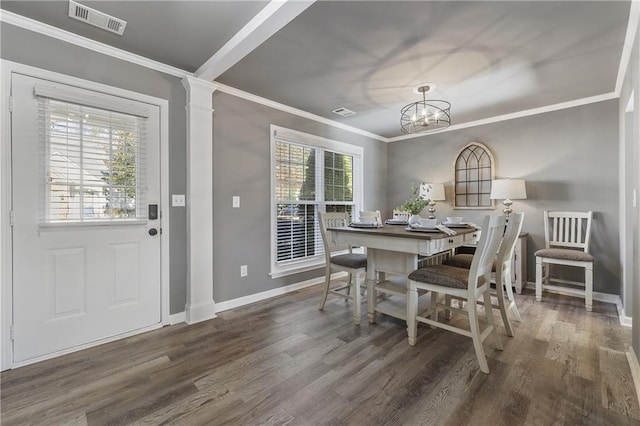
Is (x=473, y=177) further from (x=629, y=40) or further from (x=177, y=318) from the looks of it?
(x=177, y=318)

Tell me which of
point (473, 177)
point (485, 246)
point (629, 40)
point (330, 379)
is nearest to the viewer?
point (330, 379)

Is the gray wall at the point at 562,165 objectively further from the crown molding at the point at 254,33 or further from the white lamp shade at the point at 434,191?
the crown molding at the point at 254,33

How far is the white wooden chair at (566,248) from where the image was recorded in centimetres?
299

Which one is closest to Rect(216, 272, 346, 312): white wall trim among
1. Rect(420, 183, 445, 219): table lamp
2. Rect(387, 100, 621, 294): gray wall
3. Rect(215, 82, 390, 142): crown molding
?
Rect(420, 183, 445, 219): table lamp

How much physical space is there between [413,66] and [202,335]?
302 cm

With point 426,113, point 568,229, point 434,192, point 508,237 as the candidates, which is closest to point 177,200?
point 426,113

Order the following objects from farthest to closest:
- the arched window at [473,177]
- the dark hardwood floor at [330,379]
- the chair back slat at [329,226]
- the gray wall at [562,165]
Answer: the arched window at [473,177] → the gray wall at [562,165] → the chair back slat at [329,226] → the dark hardwood floor at [330,379]

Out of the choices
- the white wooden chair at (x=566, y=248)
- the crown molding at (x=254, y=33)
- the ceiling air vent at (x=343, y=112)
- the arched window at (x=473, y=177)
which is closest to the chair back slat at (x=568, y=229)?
the white wooden chair at (x=566, y=248)

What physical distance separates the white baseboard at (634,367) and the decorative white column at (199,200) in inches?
124

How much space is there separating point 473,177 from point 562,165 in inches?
40.0

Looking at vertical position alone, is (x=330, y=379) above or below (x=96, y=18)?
below

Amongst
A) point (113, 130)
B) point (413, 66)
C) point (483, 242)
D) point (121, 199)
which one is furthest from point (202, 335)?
point (413, 66)

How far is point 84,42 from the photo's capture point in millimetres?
2154

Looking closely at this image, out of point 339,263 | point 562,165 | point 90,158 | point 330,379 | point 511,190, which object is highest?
point 562,165
